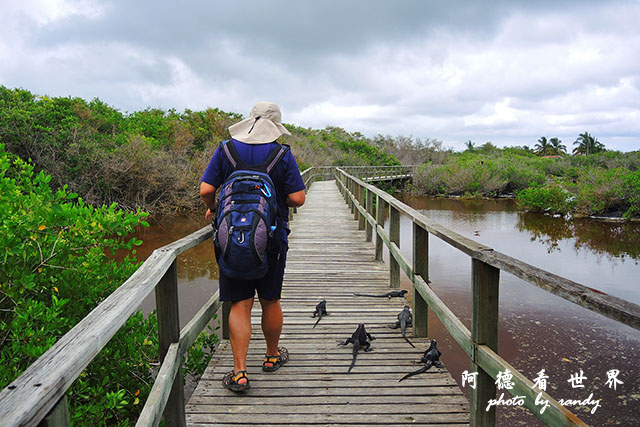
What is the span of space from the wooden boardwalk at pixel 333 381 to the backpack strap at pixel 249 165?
4.48 ft

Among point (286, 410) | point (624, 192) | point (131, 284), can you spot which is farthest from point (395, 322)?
point (624, 192)

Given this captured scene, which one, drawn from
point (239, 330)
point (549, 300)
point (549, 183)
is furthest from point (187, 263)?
point (549, 183)

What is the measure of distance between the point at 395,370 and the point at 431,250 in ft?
33.7

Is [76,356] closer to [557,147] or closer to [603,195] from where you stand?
[603,195]

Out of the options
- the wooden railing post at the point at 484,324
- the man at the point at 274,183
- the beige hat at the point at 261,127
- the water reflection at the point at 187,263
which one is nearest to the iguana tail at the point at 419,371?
the wooden railing post at the point at 484,324

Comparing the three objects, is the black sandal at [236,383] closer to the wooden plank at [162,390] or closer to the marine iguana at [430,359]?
the wooden plank at [162,390]

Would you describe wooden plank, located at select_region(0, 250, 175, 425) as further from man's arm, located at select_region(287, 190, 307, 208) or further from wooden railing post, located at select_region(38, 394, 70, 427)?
man's arm, located at select_region(287, 190, 307, 208)

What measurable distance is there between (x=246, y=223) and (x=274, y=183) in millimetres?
389

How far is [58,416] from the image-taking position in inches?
39.5

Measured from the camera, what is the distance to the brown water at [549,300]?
18.1ft

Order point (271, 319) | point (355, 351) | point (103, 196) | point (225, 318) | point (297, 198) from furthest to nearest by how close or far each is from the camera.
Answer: point (103, 196) < point (225, 318) < point (355, 351) < point (271, 319) < point (297, 198)

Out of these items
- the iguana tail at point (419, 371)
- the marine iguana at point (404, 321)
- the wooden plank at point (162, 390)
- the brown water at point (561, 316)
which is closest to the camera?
the wooden plank at point (162, 390)

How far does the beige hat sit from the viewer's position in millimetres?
2527

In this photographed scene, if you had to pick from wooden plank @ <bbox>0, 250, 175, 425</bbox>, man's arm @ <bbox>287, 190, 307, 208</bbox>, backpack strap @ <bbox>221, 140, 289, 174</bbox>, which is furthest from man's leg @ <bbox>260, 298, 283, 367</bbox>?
wooden plank @ <bbox>0, 250, 175, 425</bbox>
